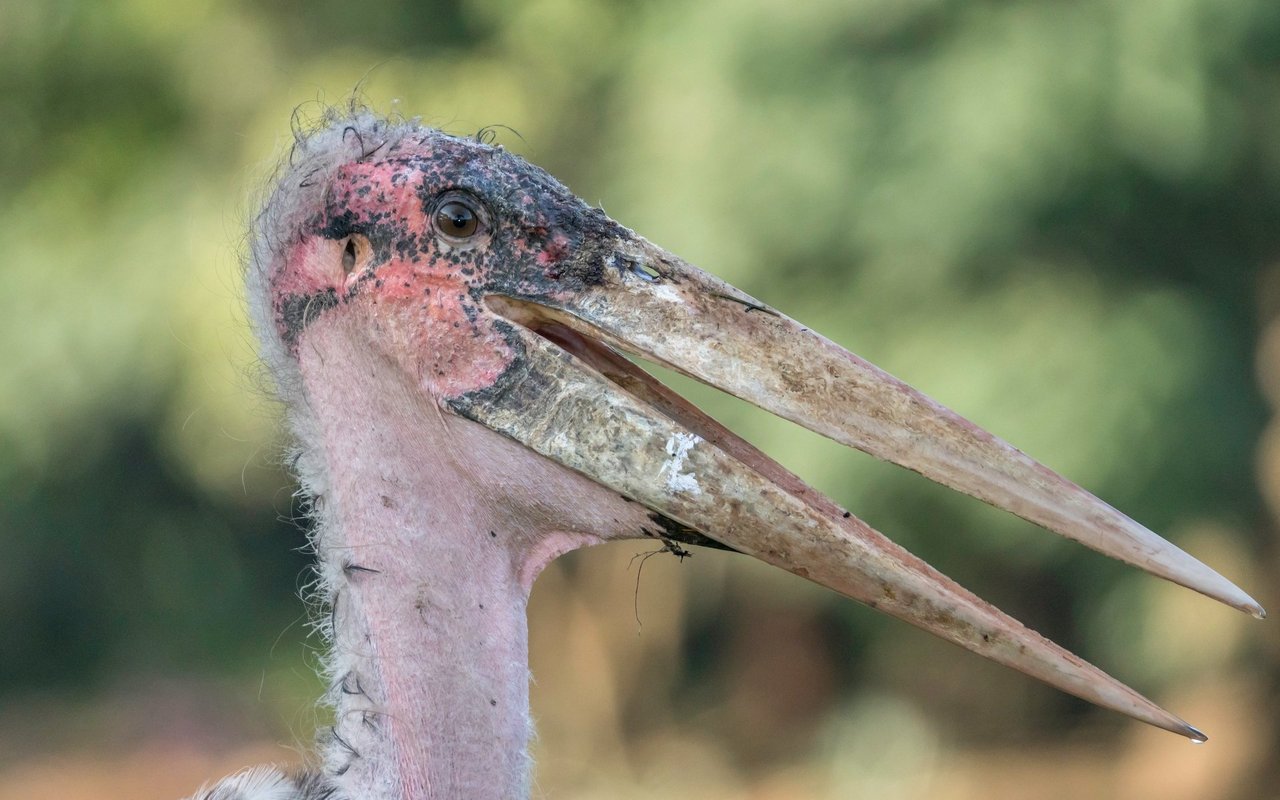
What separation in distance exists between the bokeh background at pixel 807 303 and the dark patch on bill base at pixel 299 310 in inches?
106

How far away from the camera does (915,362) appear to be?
743 centimetres

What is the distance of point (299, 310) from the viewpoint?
2512 mm

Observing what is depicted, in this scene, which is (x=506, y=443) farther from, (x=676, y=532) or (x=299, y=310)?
(x=299, y=310)

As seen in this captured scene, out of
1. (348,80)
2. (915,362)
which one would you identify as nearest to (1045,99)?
(915,362)

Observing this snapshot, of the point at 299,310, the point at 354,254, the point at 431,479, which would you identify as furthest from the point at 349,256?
the point at 431,479

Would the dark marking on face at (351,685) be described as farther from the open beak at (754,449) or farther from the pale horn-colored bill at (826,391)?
the pale horn-colored bill at (826,391)

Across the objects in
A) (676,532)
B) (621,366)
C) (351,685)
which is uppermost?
(621,366)

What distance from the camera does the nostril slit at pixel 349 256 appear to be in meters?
2.47

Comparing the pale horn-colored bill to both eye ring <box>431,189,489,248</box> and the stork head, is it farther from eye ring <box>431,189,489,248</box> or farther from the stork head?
eye ring <box>431,189,489,248</box>

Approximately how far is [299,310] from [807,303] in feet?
17.9

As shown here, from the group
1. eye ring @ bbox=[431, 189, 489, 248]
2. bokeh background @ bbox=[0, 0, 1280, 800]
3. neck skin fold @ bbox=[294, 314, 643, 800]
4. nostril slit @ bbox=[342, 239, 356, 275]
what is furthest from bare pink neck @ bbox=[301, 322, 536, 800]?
bokeh background @ bbox=[0, 0, 1280, 800]

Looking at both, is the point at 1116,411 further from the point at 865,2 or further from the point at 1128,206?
the point at 865,2

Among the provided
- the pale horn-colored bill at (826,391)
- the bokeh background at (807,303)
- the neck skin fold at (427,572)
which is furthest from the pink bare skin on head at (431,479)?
the bokeh background at (807,303)

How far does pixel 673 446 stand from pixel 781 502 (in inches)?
7.7
